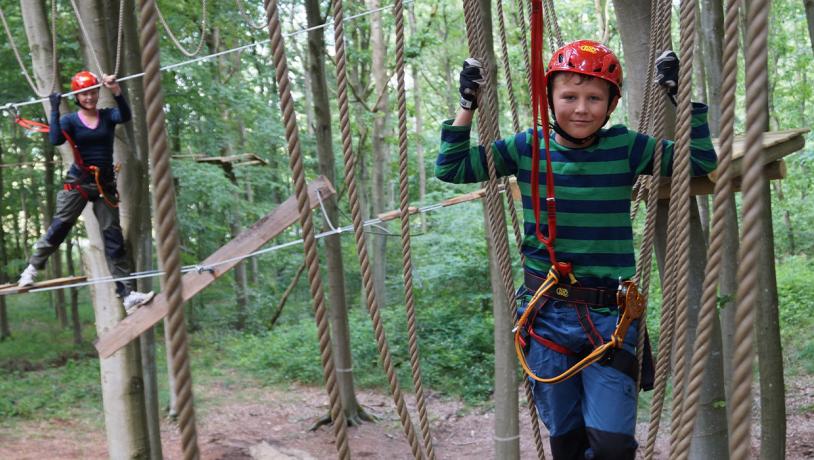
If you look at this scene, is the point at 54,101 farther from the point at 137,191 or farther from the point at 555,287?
the point at 555,287

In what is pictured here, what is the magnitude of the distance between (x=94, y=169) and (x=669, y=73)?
10.9 feet

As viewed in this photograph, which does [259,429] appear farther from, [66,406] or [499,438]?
[499,438]

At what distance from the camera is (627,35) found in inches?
112

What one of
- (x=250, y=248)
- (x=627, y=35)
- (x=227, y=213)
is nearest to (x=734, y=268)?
(x=627, y=35)

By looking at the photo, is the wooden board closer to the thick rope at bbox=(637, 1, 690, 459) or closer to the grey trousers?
the grey trousers

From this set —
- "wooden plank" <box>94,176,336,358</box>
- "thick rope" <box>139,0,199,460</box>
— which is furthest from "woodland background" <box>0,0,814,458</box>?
"thick rope" <box>139,0,199,460</box>

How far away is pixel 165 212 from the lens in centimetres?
83

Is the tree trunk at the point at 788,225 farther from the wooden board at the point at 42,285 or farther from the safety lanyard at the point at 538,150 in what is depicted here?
the safety lanyard at the point at 538,150

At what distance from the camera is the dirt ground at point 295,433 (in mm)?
5707

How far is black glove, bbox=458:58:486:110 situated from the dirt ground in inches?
175

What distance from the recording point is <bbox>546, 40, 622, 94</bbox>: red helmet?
1635mm

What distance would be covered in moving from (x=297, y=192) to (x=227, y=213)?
10.1m

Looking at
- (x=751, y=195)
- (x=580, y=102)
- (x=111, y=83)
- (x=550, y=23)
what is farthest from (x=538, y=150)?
(x=111, y=83)

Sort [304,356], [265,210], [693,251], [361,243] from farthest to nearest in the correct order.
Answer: [265,210], [304,356], [693,251], [361,243]
